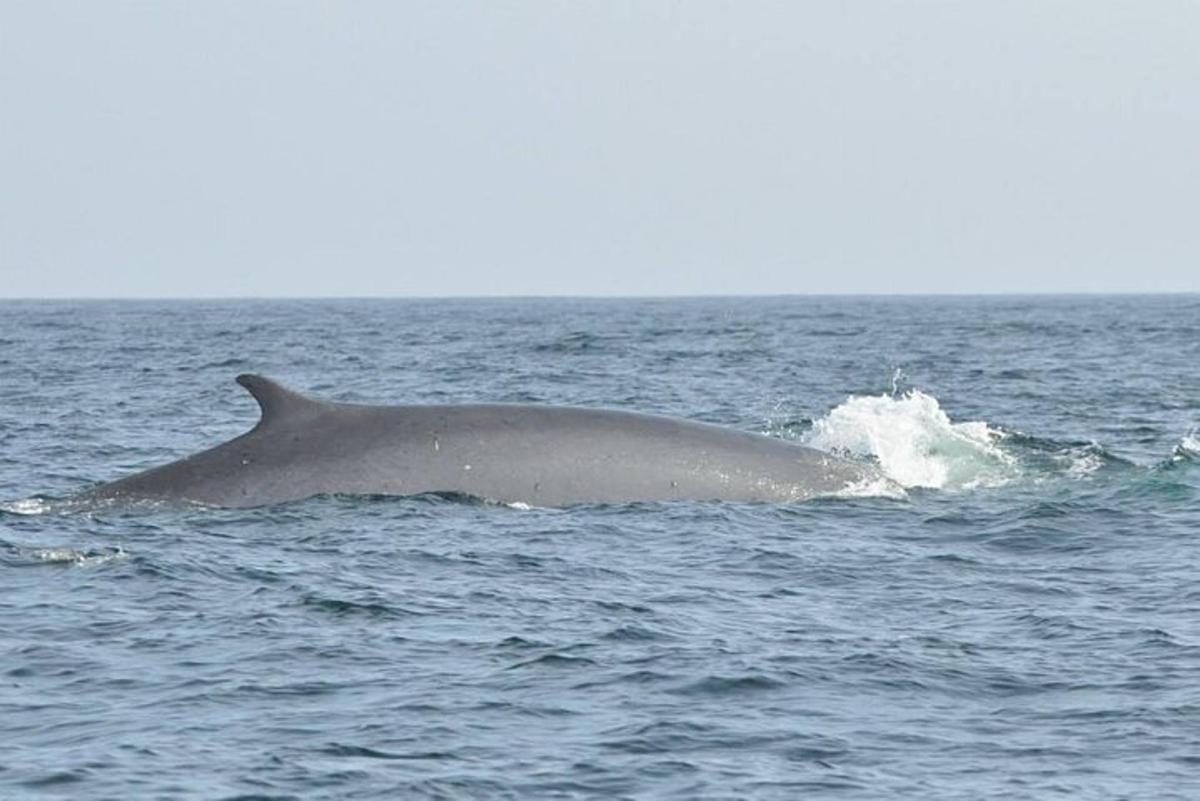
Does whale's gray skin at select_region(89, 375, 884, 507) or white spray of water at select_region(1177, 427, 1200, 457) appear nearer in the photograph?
whale's gray skin at select_region(89, 375, 884, 507)

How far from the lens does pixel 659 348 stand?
64562mm

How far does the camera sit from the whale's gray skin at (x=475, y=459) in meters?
17.8

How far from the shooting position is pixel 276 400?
17.6 metres

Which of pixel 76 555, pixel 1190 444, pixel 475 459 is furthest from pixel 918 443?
pixel 76 555

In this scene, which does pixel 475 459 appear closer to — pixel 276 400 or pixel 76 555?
pixel 276 400

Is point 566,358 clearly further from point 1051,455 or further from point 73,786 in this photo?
point 73,786

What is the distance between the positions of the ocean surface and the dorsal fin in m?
0.80

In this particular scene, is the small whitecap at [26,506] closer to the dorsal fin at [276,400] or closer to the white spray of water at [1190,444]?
the dorsal fin at [276,400]

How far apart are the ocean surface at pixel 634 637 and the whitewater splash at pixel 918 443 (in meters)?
0.06

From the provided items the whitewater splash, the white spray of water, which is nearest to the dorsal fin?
the whitewater splash

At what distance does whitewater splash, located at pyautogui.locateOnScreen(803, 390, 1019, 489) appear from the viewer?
2227cm

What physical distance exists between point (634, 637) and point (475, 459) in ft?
15.9

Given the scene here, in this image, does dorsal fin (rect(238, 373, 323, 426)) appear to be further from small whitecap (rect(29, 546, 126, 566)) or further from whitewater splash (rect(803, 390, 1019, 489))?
whitewater splash (rect(803, 390, 1019, 489))

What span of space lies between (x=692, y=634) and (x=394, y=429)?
5108 millimetres
